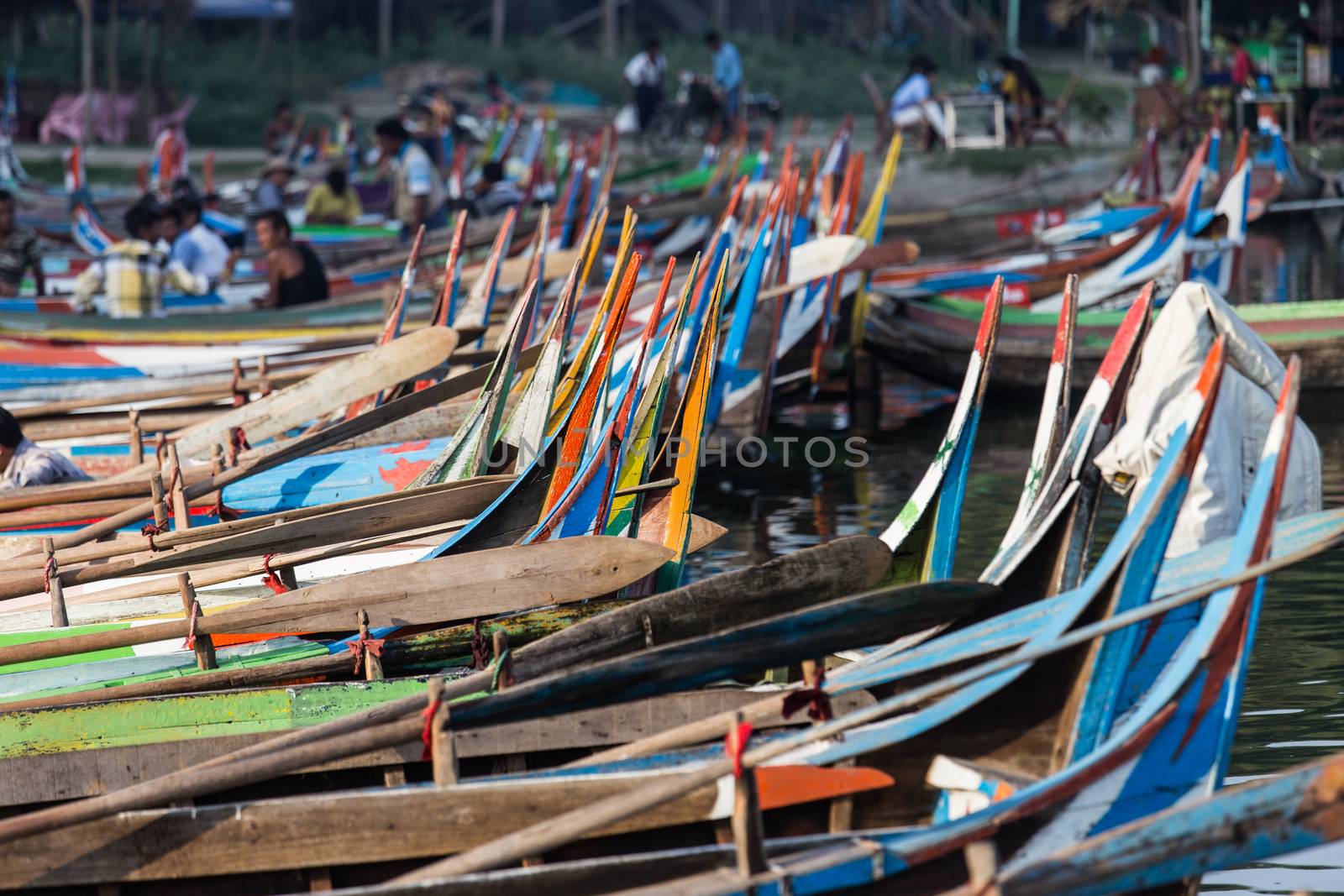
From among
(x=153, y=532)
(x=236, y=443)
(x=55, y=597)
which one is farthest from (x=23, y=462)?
(x=55, y=597)

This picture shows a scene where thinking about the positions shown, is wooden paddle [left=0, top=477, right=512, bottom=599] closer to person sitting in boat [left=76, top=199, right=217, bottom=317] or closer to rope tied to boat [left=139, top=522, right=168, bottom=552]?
rope tied to boat [left=139, top=522, right=168, bottom=552]

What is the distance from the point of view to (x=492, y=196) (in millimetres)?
14930

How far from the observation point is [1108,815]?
9.80 ft

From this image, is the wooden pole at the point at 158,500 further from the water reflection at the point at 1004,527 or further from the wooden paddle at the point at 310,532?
the water reflection at the point at 1004,527

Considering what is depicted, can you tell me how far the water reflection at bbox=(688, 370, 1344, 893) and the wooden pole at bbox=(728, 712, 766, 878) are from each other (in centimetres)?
174

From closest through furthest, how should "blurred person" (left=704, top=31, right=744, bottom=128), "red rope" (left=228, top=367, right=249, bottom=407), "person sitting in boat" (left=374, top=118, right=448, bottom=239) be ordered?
1. "red rope" (left=228, top=367, right=249, bottom=407)
2. "person sitting in boat" (left=374, top=118, right=448, bottom=239)
3. "blurred person" (left=704, top=31, right=744, bottom=128)

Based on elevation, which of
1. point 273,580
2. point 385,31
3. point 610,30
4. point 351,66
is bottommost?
point 273,580

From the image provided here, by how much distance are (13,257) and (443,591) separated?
9.29 m

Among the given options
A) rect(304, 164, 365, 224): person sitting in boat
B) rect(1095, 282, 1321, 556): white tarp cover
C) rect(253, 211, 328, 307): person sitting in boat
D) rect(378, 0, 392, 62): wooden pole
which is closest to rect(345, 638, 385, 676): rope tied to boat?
rect(1095, 282, 1321, 556): white tarp cover

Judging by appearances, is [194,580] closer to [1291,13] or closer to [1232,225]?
[1232,225]

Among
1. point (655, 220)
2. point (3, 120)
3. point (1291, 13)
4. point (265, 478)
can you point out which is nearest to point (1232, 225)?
point (655, 220)

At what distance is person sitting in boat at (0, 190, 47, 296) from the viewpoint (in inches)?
474

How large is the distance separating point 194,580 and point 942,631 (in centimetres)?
213

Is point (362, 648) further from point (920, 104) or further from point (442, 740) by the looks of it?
point (920, 104)
